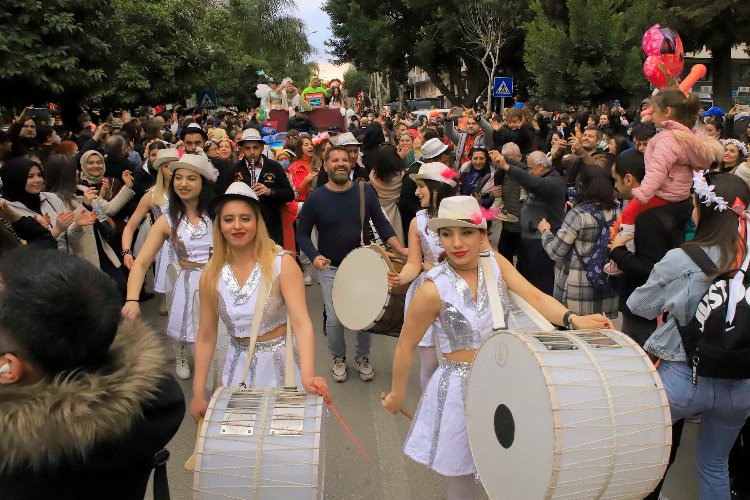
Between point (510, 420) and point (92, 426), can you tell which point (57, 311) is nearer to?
point (92, 426)

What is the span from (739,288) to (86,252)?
17.3 feet

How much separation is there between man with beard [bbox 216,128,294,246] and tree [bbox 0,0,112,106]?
2941 millimetres

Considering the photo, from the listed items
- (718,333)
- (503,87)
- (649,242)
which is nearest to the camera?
(718,333)

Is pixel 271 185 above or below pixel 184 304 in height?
above

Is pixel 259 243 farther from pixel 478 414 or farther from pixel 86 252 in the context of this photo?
pixel 86 252

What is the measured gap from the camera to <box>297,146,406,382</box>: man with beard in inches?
214

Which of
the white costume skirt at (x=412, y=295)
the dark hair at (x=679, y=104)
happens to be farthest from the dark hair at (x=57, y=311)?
the dark hair at (x=679, y=104)

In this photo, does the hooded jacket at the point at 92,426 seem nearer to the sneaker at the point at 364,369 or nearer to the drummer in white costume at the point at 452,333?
the drummer in white costume at the point at 452,333

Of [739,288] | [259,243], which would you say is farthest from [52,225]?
[739,288]

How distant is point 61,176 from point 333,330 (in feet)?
9.36

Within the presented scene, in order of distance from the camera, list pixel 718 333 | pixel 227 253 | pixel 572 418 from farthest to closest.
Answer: pixel 227 253 < pixel 718 333 < pixel 572 418

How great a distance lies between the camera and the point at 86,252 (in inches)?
238

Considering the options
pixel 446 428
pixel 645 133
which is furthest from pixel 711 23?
pixel 446 428

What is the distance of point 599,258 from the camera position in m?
4.75
